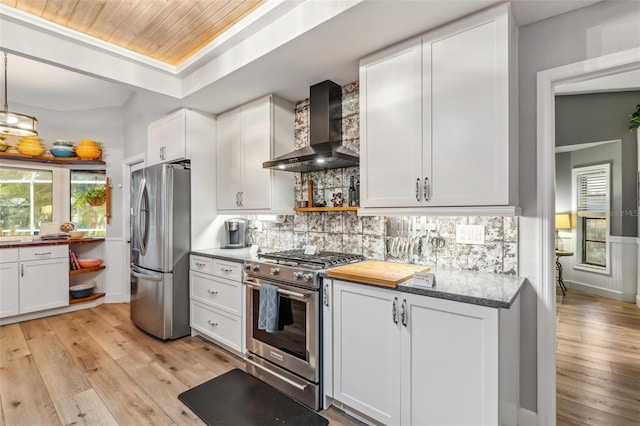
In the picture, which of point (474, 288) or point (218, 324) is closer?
point (474, 288)

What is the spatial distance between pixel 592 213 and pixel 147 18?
576 centimetres

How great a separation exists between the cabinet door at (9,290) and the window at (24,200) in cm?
89

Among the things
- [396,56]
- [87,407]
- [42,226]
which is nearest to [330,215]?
[396,56]

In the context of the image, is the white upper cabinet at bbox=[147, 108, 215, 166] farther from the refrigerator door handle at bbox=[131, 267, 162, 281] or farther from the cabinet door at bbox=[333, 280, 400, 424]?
the cabinet door at bbox=[333, 280, 400, 424]

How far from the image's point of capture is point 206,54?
8.46 feet

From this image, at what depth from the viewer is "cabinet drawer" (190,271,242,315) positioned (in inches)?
110

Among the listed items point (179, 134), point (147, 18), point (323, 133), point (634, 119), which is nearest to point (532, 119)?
point (323, 133)

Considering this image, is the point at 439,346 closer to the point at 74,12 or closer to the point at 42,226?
the point at 74,12

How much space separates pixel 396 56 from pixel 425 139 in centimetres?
62

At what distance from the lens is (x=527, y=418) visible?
186cm

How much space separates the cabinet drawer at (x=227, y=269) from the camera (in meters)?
2.78

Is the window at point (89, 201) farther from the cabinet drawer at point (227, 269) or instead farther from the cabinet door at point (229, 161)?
the cabinet drawer at point (227, 269)

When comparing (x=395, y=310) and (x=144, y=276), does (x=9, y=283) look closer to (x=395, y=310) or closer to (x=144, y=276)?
(x=144, y=276)

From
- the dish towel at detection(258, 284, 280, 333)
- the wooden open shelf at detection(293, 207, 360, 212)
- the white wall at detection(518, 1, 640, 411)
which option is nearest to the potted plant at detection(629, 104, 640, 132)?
the white wall at detection(518, 1, 640, 411)
